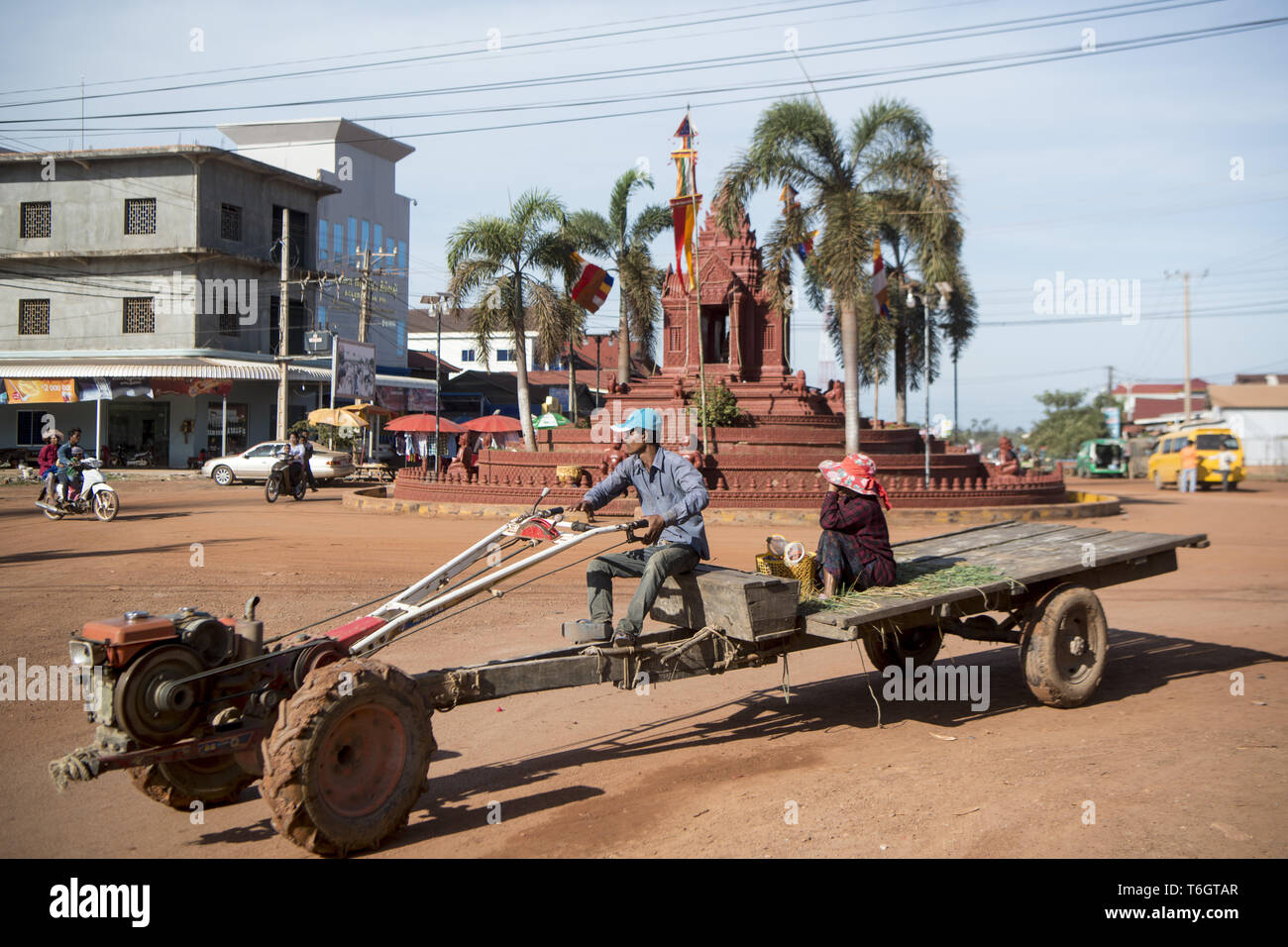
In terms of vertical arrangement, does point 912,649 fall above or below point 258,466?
below

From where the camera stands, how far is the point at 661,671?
211 inches

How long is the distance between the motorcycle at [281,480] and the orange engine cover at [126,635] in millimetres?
20396

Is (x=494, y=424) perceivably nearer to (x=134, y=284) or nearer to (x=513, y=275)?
(x=513, y=275)

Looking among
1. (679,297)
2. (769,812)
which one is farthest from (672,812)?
(679,297)

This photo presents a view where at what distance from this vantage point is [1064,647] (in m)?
6.50

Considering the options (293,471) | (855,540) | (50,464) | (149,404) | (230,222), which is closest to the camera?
(855,540)

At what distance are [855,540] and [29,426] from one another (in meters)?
42.1

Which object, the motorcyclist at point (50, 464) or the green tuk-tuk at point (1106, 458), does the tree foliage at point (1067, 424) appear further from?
the motorcyclist at point (50, 464)

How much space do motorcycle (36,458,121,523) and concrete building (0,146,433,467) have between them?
21183 mm

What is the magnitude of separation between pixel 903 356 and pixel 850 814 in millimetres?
35042

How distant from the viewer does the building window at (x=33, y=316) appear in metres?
40.9

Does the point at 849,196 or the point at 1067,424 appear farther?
the point at 1067,424

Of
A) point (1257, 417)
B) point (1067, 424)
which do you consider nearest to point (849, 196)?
point (1257, 417)
